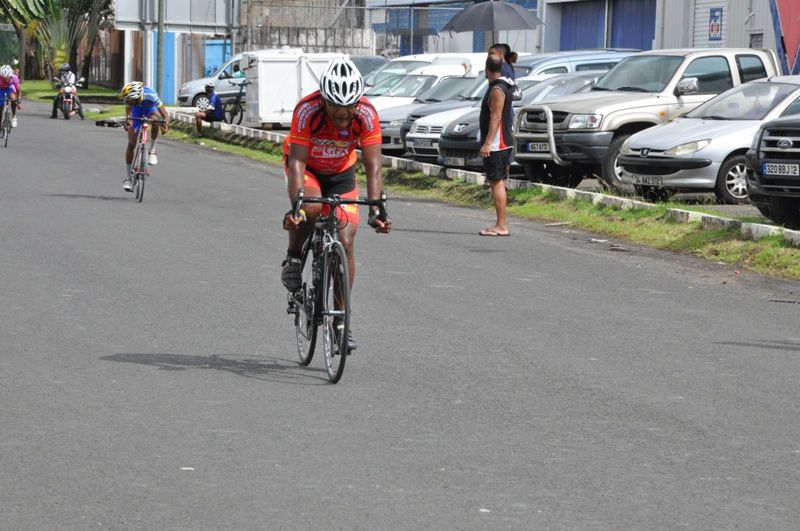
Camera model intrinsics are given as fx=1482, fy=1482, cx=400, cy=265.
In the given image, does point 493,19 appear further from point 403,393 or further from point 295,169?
point 403,393

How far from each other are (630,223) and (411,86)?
A: 13.5m

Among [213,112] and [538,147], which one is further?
[213,112]

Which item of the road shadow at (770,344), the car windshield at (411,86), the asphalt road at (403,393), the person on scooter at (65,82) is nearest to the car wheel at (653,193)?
the asphalt road at (403,393)

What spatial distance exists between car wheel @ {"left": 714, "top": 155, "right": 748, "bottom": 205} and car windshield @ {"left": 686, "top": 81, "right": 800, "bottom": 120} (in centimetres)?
73

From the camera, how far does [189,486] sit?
233 inches

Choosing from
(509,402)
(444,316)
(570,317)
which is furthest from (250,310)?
(509,402)

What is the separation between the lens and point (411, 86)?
29.6m

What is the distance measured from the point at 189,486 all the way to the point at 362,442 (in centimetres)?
106

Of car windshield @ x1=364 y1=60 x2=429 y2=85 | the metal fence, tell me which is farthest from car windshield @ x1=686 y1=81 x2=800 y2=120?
the metal fence

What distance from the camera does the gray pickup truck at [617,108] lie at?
20.1 m

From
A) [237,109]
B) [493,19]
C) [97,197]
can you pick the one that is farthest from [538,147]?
[237,109]

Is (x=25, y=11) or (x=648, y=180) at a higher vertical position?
(x=25, y=11)

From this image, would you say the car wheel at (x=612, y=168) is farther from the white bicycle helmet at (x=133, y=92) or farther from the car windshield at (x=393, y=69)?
the car windshield at (x=393, y=69)

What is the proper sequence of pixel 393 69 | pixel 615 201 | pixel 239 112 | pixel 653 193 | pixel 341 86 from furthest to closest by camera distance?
pixel 239 112, pixel 393 69, pixel 653 193, pixel 615 201, pixel 341 86
